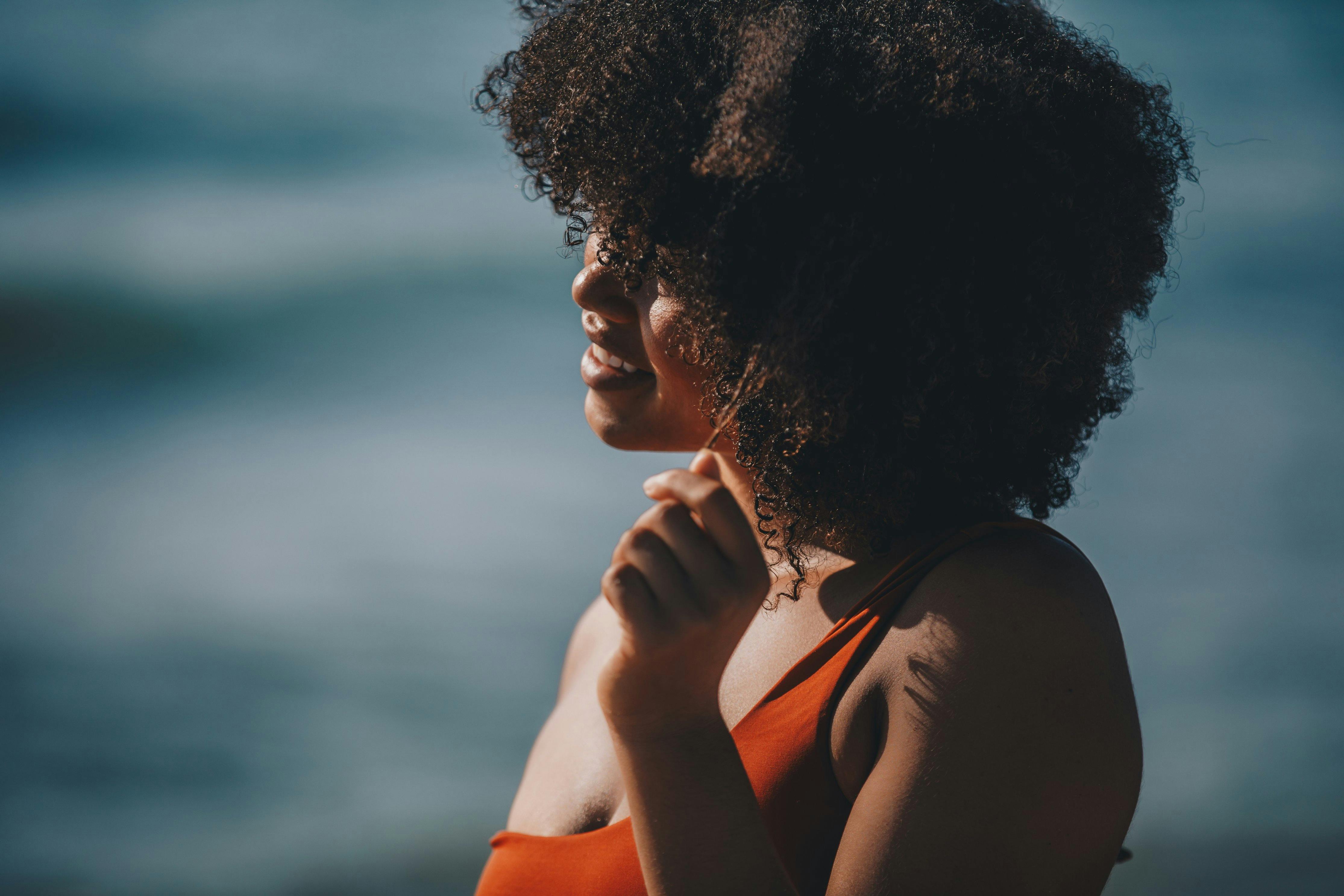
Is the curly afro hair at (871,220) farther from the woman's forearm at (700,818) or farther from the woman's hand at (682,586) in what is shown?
the woman's forearm at (700,818)

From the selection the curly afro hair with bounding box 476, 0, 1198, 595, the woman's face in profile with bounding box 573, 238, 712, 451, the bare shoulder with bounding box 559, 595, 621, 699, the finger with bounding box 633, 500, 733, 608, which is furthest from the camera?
the bare shoulder with bounding box 559, 595, 621, 699

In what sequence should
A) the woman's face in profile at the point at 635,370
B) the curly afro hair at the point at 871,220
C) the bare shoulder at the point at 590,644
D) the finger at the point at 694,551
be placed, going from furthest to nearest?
the bare shoulder at the point at 590,644
the woman's face in profile at the point at 635,370
the curly afro hair at the point at 871,220
the finger at the point at 694,551

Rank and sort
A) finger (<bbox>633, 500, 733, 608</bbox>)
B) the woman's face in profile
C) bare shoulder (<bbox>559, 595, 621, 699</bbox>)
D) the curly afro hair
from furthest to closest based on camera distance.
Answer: bare shoulder (<bbox>559, 595, 621, 699</bbox>) → the woman's face in profile → the curly afro hair → finger (<bbox>633, 500, 733, 608</bbox>)

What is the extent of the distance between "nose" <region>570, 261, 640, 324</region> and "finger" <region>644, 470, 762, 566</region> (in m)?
0.30

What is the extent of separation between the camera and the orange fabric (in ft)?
2.85

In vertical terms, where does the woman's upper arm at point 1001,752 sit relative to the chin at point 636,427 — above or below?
below

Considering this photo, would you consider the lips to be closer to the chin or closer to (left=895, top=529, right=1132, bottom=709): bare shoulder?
the chin

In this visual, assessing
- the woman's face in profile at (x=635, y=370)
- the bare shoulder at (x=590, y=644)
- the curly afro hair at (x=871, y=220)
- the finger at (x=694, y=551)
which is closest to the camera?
the finger at (x=694, y=551)

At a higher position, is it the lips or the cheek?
the lips

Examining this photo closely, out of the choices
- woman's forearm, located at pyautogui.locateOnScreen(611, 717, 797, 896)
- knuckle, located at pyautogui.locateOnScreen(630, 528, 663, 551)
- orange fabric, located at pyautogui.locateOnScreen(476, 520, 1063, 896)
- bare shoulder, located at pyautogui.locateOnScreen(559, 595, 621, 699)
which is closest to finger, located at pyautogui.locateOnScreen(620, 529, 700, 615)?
knuckle, located at pyautogui.locateOnScreen(630, 528, 663, 551)

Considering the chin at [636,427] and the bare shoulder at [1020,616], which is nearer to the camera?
the bare shoulder at [1020,616]

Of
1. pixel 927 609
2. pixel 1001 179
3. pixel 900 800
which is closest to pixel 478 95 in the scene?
pixel 1001 179

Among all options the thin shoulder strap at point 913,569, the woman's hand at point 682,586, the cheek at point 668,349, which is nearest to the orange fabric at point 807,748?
the thin shoulder strap at point 913,569

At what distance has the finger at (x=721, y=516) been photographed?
0.71 m
